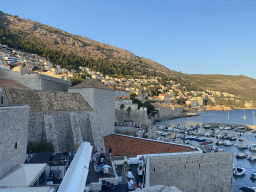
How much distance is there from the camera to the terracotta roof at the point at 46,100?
11602 millimetres

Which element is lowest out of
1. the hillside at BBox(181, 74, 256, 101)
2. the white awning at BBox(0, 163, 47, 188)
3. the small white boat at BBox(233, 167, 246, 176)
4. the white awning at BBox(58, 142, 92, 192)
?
the small white boat at BBox(233, 167, 246, 176)

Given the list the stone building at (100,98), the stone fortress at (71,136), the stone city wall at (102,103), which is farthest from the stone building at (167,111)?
the stone fortress at (71,136)

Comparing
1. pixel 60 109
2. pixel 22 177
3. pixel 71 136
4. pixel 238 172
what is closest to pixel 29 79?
pixel 60 109

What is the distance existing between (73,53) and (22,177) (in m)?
102

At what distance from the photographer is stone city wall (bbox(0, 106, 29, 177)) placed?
6.28m

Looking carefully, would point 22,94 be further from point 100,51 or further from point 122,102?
point 100,51

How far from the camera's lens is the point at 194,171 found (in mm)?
10562

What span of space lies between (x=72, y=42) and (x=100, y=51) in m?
21.8

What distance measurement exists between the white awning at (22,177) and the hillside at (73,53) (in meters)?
67.6

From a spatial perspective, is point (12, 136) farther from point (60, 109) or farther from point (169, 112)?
point (169, 112)

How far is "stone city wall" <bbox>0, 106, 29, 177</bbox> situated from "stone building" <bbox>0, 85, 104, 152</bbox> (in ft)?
10.9

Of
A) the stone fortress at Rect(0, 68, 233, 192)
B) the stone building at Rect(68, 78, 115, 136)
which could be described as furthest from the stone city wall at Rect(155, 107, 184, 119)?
the stone fortress at Rect(0, 68, 233, 192)

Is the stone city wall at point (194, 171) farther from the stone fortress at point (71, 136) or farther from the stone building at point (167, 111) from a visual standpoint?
the stone building at point (167, 111)

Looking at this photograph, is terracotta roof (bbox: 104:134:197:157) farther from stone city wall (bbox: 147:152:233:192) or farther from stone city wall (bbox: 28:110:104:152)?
stone city wall (bbox: 147:152:233:192)
